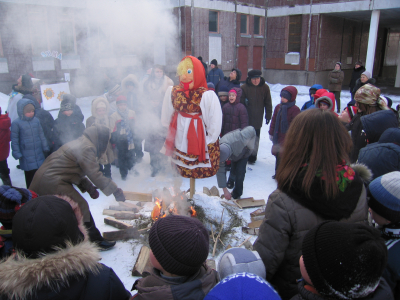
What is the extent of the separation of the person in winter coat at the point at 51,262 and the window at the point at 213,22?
15873 millimetres

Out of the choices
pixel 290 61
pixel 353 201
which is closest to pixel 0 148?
pixel 353 201

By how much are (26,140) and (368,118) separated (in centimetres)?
477

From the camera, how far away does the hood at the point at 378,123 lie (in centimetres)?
281

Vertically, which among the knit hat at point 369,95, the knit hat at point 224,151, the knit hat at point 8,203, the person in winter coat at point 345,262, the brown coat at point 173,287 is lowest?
the knit hat at point 224,151

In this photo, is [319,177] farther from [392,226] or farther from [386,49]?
[386,49]

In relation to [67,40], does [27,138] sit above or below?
below

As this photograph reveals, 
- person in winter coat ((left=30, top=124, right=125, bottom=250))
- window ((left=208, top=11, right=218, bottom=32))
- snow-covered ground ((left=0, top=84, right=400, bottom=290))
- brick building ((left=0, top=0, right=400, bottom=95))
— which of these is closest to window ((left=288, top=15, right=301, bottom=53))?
brick building ((left=0, top=0, right=400, bottom=95))

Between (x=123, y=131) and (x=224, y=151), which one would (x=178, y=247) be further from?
(x=123, y=131)

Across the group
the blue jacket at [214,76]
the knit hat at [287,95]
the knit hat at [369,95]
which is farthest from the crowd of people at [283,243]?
the blue jacket at [214,76]

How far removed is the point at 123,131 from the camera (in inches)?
200

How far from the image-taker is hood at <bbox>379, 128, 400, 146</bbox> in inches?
98.3

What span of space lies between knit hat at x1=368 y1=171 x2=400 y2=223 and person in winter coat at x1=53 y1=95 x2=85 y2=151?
15.3 ft

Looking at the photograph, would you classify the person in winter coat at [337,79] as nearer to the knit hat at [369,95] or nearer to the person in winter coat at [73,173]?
the knit hat at [369,95]

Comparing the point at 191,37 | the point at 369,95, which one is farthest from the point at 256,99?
the point at 191,37
